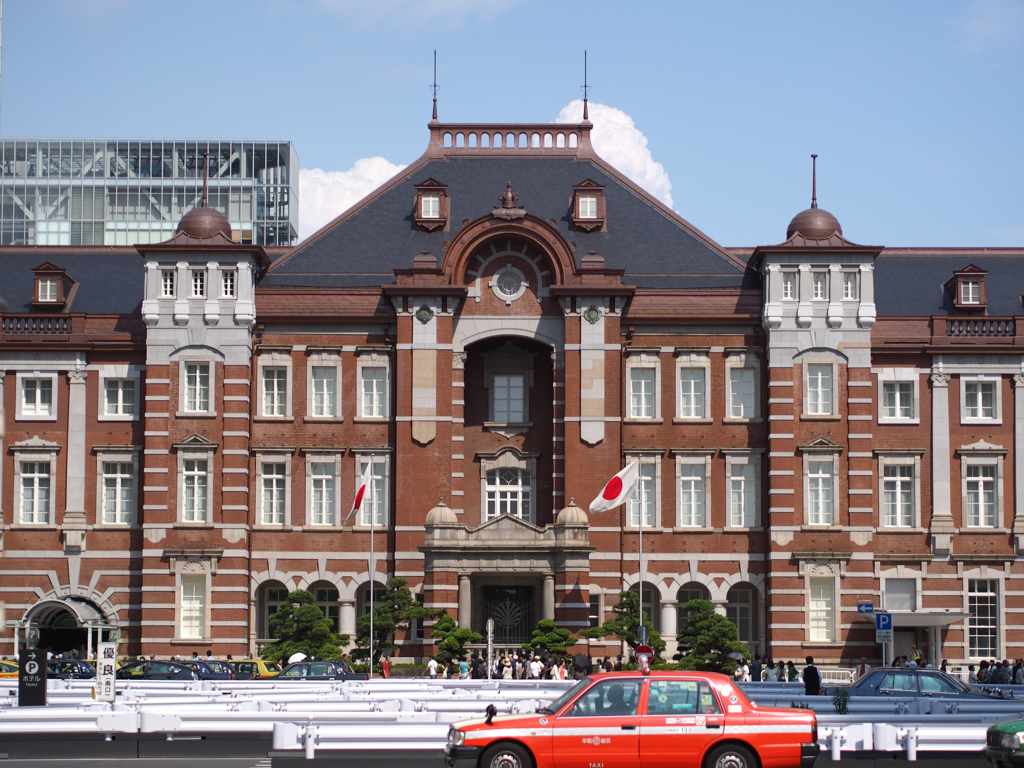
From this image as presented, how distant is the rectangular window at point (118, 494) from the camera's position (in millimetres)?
57562

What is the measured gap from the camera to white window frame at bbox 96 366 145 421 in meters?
57.8

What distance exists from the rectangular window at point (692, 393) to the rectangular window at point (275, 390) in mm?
14724

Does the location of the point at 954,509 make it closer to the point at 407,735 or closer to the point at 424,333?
the point at 424,333

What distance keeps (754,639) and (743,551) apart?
3295mm

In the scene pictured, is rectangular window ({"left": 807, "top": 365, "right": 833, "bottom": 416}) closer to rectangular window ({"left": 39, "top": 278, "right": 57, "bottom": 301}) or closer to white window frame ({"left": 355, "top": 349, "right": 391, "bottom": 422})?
white window frame ({"left": 355, "top": 349, "right": 391, "bottom": 422})

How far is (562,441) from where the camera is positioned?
57188 mm

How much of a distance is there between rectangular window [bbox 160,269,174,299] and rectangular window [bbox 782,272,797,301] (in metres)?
22.5

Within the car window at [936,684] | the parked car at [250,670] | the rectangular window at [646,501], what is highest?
the rectangular window at [646,501]

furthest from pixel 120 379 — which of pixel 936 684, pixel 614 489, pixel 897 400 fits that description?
pixel 936 684

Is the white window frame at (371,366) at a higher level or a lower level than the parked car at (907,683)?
higher

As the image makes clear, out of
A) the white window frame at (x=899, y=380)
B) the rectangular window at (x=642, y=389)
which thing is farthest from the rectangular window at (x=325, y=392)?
the white window frame at (x=899, y=380)

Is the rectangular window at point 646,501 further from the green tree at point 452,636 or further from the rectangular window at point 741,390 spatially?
the green tree at point 452,636

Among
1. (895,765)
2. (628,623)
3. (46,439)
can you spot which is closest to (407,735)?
(895,765)

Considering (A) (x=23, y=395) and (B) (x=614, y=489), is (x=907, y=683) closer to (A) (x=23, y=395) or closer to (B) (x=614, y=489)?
(B) (x=614, y=489)
